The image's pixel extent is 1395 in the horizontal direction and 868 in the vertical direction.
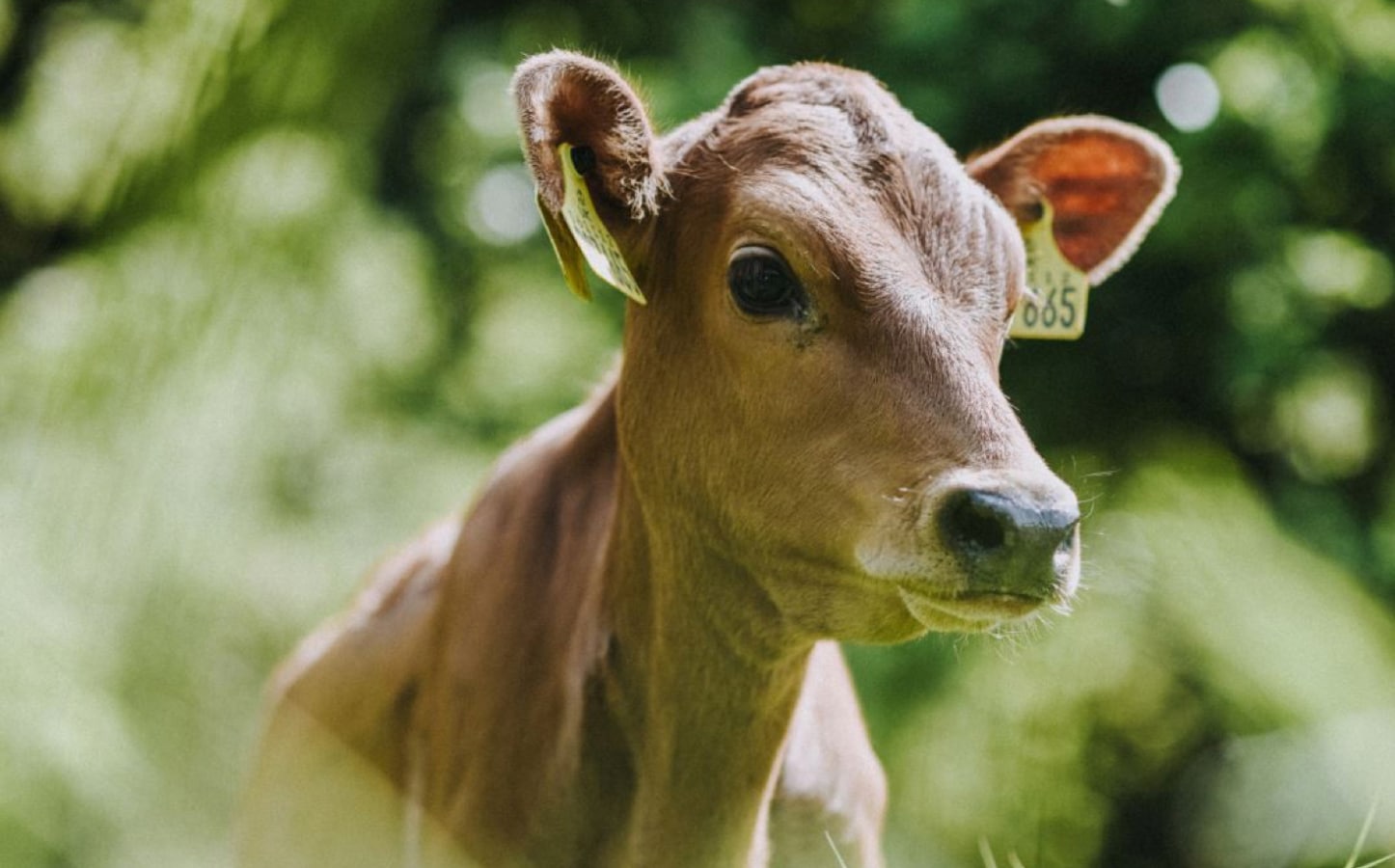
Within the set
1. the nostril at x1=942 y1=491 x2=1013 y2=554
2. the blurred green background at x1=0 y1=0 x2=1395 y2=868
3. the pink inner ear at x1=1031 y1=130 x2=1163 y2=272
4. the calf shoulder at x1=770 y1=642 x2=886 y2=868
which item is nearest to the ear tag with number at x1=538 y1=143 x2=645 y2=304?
the blurred green background at x1=0 y1=0 x2=1395 y2=868

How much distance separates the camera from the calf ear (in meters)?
2.84

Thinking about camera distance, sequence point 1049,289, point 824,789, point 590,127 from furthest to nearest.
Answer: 1. point 1049,289
2. point 824,789
3. point 590,127

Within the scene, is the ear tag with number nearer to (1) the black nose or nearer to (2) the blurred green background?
(2) the blurred green background

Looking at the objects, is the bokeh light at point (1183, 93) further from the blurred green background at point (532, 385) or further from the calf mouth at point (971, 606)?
the calf mouth at point (971, 606)

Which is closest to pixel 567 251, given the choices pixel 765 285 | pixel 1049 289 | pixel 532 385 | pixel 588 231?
pixel 588 231

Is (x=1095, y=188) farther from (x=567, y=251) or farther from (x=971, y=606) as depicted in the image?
(x=971, y=606)

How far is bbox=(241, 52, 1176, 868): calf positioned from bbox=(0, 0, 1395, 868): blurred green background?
371 mm

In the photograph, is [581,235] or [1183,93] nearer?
[581,235]

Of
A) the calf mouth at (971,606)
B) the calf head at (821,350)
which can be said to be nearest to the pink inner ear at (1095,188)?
the calf head at (821,350)

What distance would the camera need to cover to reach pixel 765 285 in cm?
220

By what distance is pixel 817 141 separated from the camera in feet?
7.52

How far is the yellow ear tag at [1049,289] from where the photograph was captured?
9.18 ft

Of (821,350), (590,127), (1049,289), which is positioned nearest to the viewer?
(821,350)

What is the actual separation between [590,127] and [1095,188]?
1123 millimetres
